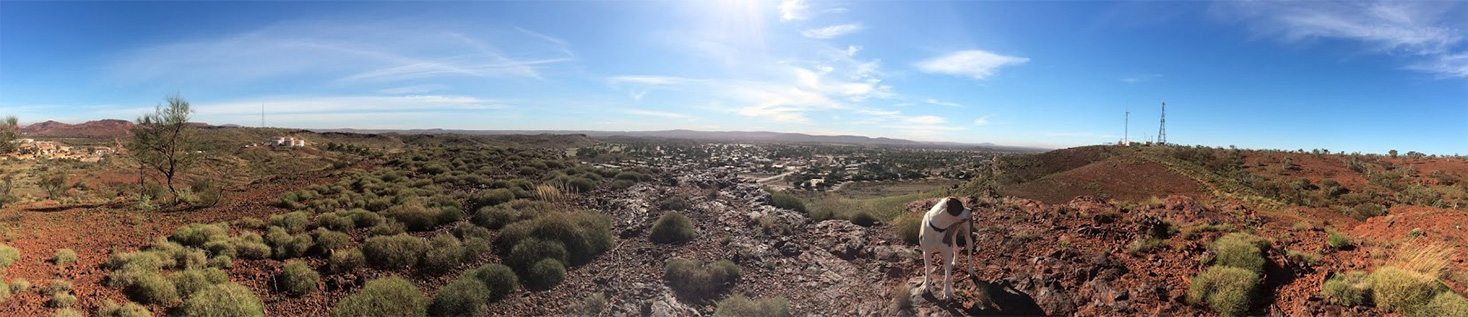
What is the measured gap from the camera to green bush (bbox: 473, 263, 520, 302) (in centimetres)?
733

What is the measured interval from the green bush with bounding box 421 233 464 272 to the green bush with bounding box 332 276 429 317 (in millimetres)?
1302

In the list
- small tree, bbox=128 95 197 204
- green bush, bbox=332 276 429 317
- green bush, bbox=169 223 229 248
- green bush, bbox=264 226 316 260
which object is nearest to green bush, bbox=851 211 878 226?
green bush, bbox=332 276 429 317

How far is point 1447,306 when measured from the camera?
430cm

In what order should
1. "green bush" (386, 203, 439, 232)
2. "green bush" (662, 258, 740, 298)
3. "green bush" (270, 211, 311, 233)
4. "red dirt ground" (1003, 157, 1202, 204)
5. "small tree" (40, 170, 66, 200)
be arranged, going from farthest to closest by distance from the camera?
"small tree" (40, 170, 66, 200), "red dirt ground" (1003, 157, 1202, 204), "green bush" (386, 203, 439, 232), "green bush" (270, 211, 311, 233), "green bush" (662, 258, 740, 298)

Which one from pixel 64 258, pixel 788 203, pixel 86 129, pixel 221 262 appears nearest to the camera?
pixel 64 258

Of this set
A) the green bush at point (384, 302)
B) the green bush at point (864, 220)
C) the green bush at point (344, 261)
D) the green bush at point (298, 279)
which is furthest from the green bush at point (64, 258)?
the green bush at point (864, 220)

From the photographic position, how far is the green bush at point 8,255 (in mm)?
6607

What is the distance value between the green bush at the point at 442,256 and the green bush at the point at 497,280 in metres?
0.95

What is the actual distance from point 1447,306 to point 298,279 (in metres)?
12.1

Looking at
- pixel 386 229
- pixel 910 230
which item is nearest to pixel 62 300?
pixel 386 229

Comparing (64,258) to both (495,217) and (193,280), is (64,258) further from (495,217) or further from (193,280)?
(495,217)

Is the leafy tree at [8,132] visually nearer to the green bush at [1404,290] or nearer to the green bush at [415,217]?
the green bush at [415,217]

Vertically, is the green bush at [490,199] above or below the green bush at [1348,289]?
below

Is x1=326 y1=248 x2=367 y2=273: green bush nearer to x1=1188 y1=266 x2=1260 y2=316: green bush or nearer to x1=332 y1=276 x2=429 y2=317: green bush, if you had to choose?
x1=332 y1=276 x2=429 y2=317: green bush
